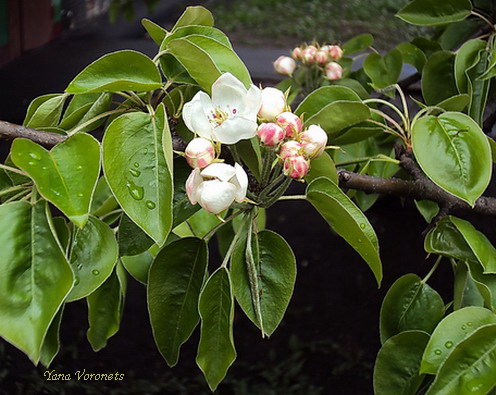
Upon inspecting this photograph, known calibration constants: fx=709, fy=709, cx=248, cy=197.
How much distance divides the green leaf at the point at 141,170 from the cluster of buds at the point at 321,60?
1.62ft

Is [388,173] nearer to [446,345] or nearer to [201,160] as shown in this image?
[446,345]

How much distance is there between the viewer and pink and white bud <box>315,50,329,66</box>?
3.11 ft

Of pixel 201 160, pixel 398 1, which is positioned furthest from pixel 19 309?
pixel 398 1

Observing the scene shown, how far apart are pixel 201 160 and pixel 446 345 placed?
0.25m

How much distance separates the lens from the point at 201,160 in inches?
18.0

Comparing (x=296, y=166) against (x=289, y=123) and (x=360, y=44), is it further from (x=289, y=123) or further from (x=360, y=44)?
(x=360, y=44)

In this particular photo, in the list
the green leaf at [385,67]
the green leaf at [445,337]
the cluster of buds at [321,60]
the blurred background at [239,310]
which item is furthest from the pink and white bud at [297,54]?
the green leaf at [445,337]

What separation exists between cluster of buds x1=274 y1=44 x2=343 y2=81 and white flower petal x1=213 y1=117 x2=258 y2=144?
477 millimetres

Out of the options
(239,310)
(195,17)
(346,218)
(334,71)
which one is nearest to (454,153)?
Answer: (346,218)

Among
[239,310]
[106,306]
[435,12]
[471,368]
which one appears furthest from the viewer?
[239,310]

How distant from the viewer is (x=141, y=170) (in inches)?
17.6

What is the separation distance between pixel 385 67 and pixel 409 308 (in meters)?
0.33

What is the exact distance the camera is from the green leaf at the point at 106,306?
63 centimetres

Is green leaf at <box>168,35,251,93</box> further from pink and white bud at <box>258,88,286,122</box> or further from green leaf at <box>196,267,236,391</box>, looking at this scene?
green leaf at <box>196,267,236,391</box>
